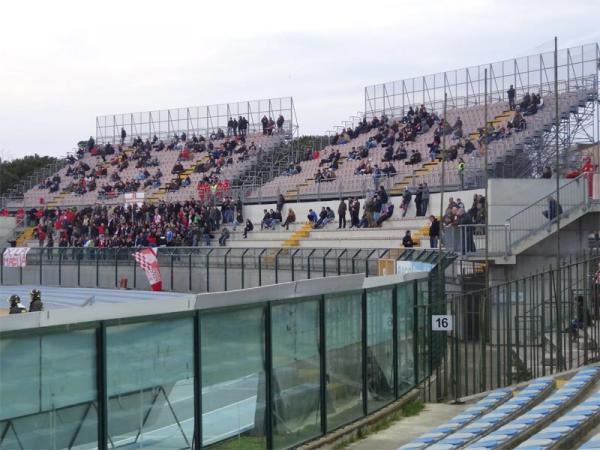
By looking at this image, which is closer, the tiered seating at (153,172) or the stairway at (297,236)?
the stairway at (297,236)

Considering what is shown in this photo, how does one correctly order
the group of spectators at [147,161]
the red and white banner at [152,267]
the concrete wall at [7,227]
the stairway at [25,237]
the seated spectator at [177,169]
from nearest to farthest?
the red and white banner at [152,267]
the stairway at [25,237]
the concrete wall at [7,227]
the group of spectators at [147,161]
the seated spectator at [177,169]

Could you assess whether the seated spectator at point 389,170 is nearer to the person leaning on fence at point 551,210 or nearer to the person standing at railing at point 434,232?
the person standing at railing at point 434,232

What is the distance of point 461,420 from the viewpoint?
13.5 metres

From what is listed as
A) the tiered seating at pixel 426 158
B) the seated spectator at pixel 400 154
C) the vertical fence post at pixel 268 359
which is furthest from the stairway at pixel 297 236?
the vertical fence post at pixel 268 359

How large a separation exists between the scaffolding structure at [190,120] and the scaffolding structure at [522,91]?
26.1 feet

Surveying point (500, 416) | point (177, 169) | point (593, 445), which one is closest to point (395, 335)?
point (500, 416)

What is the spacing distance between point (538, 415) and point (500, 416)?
18.3 inches

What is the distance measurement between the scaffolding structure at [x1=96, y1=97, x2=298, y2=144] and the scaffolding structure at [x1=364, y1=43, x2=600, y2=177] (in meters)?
7.97

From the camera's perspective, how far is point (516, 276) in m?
28.5

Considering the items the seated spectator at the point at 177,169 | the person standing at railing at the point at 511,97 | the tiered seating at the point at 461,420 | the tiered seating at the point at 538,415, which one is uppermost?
the person standing at railing at the point at 511,97

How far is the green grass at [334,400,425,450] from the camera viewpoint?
1340cm

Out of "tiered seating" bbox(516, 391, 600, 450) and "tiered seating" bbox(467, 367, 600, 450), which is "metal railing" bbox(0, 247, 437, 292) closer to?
"tiered seating" bbox(467, 367, 600, 450)

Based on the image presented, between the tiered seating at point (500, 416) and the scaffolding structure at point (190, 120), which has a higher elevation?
the scaffolding structure at point (190, 120)

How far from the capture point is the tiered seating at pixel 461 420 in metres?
11.7
